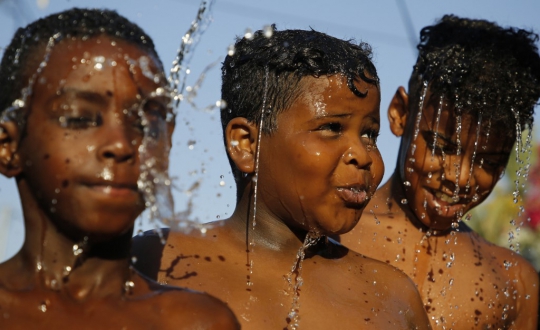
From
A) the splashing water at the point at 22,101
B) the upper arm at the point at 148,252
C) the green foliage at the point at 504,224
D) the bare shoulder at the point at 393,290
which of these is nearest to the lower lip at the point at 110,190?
the splashing water at the point at 22,101

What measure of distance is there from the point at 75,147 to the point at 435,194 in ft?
7.74

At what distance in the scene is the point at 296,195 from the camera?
3.29m

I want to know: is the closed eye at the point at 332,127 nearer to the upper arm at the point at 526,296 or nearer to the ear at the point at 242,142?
the ear at the point at 242,142

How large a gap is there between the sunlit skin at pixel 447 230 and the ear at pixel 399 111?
0.02 m

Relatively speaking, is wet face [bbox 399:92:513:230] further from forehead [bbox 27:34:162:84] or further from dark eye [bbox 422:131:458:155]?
forehead [bbox 27:34:162:84]

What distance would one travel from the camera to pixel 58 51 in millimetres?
2562

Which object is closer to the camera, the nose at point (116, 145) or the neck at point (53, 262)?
the nose at point (116, 145)

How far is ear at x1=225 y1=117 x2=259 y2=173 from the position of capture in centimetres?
343

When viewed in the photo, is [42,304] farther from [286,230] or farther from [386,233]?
[386,233]

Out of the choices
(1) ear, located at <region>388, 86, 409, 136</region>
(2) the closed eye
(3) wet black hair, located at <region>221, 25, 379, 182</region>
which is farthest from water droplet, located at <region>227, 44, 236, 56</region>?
(1) ear, located at <region>388, 86, 409, 136</region>

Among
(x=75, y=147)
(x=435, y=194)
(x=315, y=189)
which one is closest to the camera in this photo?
(x=75, y=147)

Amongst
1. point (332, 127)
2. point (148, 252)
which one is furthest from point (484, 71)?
point (148, 252)

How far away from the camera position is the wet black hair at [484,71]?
4.41m

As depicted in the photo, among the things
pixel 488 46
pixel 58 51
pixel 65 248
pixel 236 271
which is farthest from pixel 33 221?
pixel 488 46
